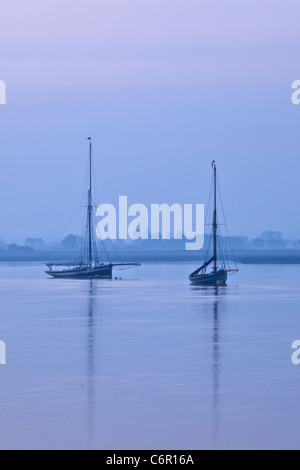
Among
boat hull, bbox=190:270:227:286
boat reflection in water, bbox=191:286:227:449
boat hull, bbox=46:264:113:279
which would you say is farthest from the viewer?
boat hull, bbox=46:264:113:279

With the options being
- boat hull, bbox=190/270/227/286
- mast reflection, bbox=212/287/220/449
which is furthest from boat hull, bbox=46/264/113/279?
mast reflection, bbox=212/287/220/449

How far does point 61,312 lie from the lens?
174 feet

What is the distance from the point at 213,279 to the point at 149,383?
229ft

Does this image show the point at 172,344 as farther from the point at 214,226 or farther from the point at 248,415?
the point at 214,226

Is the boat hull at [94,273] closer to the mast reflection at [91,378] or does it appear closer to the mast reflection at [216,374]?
the mast reflection at [216,374]

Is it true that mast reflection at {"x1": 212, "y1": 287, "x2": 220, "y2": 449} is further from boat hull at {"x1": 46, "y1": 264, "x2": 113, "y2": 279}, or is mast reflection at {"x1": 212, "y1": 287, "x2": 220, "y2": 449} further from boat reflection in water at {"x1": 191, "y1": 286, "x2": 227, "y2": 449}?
boat hull at {"x1": 46, "y1": 264, "x2": 113, "y2": 279}

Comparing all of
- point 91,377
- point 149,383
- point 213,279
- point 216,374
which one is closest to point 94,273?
point 213,279

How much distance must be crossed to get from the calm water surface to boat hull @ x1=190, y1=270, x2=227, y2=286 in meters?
45.0

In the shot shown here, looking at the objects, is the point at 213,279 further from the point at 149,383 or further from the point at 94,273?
the point at 149,383

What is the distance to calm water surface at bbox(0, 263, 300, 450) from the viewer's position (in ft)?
58.5

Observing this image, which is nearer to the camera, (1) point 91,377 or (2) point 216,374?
(1) point 91,377

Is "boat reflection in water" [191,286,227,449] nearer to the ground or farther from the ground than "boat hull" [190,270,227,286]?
nearer to the ground

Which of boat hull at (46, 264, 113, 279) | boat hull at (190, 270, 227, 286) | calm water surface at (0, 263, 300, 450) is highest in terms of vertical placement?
boat hull at (46, 264, 113, 279)

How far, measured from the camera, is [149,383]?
2422cm
